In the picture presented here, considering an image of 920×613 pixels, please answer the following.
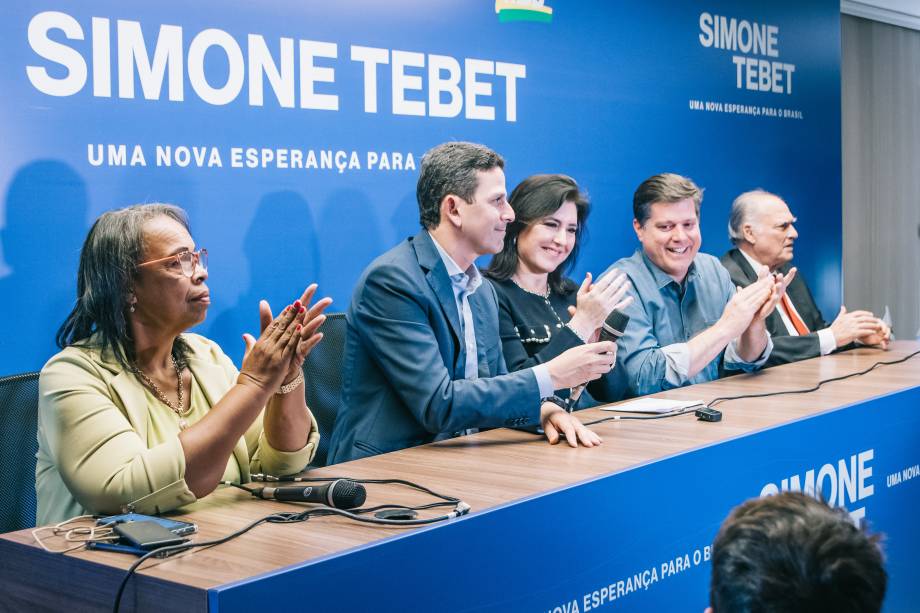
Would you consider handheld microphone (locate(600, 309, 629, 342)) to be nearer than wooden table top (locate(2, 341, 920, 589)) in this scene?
No

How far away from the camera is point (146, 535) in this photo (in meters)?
1.76

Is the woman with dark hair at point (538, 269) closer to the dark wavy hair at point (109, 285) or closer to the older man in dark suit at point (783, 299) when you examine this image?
Result: the older man in dark suit at point (783, 299)

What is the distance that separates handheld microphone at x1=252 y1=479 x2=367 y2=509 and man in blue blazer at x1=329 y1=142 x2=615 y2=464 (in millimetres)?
634

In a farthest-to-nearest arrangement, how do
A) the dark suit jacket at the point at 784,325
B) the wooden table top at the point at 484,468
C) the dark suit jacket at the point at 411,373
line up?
the dark suit jacket at the point at 784,325, the dark suit jacket at the point at 411,373, the wooden table top at the point at 484,468

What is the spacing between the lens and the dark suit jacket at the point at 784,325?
417 centimetres

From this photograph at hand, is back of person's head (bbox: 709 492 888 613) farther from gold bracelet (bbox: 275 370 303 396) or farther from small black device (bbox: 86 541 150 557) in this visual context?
gold bracelet (bbox: 275 370 303 396)

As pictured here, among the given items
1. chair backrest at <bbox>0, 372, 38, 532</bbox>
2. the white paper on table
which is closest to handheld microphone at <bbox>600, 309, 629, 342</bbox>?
the white paper on table

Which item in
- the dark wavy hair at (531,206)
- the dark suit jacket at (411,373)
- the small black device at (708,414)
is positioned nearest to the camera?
the dark suit jacket at (411,373)

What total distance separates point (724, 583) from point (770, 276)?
2648 mm

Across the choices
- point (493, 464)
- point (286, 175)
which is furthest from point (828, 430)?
point (286, 175)

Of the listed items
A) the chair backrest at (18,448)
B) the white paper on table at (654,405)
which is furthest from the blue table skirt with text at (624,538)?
the chair backrest at (18,448)

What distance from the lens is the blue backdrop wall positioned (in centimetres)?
306

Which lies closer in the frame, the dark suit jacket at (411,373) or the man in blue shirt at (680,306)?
the dark suit jacket at (411,373)

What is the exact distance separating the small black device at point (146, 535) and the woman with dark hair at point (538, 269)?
5.32ft
